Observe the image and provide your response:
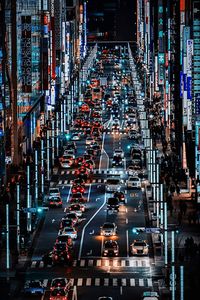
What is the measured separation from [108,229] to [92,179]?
84.7 ft

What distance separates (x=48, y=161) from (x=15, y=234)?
92.5 ft

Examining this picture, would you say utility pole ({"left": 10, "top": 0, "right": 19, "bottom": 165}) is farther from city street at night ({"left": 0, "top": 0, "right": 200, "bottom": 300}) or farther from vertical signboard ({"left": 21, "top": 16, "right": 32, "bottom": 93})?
vertical signboard ({"left": 21, "top": 16, "right": 32, "bottom": 93})

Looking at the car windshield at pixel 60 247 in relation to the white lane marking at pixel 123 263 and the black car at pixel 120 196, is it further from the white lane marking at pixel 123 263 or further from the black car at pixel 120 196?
the black car at pixel 120 196

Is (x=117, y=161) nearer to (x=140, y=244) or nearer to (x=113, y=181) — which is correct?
(x=113, y=181)

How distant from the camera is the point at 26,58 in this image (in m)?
125

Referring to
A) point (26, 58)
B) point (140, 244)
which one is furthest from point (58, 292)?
point (26, 58)

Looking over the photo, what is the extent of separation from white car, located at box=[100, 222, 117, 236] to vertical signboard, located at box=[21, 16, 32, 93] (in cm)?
3912

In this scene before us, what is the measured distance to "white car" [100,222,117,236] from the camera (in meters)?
84.8

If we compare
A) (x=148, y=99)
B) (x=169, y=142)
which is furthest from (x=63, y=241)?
(x=148, y=99)

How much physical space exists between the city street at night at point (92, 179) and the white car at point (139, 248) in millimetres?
62

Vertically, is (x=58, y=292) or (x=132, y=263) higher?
(x=58, y=292)

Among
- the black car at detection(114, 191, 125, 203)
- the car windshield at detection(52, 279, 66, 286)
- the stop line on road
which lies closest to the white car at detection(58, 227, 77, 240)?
the stop line on road

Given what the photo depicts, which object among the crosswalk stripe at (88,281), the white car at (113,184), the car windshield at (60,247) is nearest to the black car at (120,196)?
the white car at (113,184)

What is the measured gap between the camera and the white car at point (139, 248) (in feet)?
257
